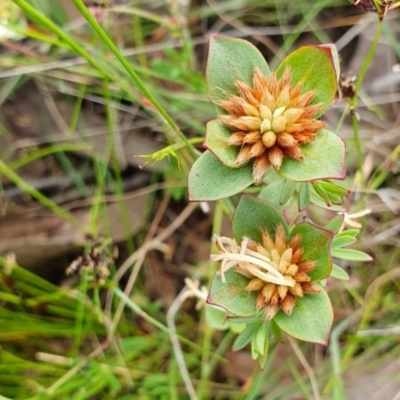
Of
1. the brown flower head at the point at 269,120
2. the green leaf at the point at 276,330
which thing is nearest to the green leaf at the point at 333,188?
the brown flower head at the point at 269,120

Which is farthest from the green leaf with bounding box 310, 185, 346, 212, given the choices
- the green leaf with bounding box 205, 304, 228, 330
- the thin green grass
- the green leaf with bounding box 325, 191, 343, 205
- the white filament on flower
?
the green leaf with bounding box 205, 304, 228, 330

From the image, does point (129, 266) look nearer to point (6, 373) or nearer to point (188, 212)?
point (188, 212)

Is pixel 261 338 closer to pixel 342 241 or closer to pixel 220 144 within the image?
pixel 342 241

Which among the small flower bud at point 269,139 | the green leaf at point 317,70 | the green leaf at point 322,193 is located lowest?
the green leaf at point 322,193

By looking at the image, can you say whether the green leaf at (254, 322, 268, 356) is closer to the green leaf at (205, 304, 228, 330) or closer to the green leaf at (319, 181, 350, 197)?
the green leaf at (319, 181, 350, 197)

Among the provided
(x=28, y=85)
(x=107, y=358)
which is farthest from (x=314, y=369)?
(x=28, y=85)

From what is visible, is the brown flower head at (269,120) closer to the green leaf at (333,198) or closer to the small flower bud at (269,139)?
the small flower bud at (269,139)

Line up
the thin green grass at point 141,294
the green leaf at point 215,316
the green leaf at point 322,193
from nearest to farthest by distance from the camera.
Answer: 1. the green leaf at point 322,193
2. the green leaf at point 215,316
3. the thin green grass at point 141,294

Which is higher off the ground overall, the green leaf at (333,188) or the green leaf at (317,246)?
the green leaf at (333,188)
